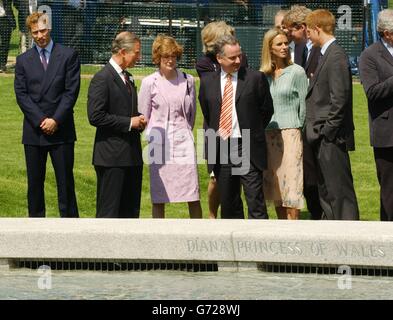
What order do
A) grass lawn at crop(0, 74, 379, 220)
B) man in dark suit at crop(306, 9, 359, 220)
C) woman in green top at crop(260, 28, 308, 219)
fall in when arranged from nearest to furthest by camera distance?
man in dark suit at crop(306, 9, 359, 220)
woman in green top at crop(260, 28, 308, 219)
grass lawn at crop(0, 74, 379, 220)

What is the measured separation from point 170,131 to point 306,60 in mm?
1464

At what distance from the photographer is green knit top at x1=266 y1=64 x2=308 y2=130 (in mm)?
11805

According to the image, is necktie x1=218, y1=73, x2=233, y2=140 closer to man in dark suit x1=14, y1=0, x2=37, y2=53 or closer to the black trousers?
man in dark suit x1=14, y1=0, x2=37, y2=53

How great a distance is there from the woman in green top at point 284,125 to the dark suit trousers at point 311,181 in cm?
10

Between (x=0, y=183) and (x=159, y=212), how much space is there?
2853mm

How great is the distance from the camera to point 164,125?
38.9 ft

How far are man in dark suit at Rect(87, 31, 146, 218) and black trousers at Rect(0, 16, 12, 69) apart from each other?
9458 millimetres

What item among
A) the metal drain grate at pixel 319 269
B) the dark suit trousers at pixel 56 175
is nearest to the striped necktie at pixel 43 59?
the dark suit trousers at pixel 56 175

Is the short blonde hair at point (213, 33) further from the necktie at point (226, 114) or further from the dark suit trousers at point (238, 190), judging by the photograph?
the dark suit trousers at point (238, 190)

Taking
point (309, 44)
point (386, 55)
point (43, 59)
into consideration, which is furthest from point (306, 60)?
point (43, 59)

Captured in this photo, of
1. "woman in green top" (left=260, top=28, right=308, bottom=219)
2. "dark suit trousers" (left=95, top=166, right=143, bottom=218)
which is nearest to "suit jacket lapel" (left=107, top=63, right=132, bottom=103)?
"dark suit trousers" (left=95, top=166, right=143, bottom=218)

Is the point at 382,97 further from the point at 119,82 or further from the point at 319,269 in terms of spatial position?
the point at 119,82

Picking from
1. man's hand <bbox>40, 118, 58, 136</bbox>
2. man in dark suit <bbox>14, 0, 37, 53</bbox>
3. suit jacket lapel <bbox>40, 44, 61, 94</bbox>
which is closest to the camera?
man's hand <bbox>40, 118, 58, 136</bbox>

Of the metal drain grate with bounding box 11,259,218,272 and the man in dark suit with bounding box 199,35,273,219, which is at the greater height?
the man in dark suit with bounding box 199,35,273,219
